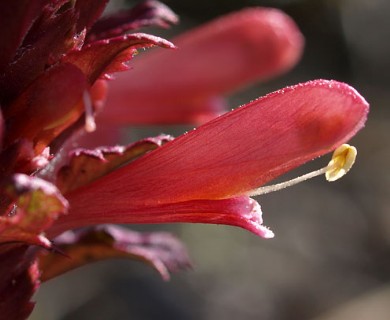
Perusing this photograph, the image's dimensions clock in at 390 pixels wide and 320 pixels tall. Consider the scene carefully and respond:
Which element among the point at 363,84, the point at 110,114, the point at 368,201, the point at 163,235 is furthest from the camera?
the point at 363,84

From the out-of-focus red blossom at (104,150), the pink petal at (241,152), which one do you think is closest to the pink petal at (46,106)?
the out-of-focus red blossom at (104,150)

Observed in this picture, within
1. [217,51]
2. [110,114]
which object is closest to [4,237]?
[110,114]

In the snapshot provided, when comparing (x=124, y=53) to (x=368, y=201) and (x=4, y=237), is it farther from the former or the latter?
(x=368, y=201)

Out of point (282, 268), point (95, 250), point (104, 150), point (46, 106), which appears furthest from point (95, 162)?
point (282, 268)

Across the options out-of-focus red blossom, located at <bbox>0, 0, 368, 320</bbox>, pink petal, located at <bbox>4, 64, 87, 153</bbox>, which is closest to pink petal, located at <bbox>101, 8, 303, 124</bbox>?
out-of-focus red blossom, located at <bbox>0, 0, 368, 320</bbox>

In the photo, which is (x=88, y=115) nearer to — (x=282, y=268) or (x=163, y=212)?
(x=163, y=212)
